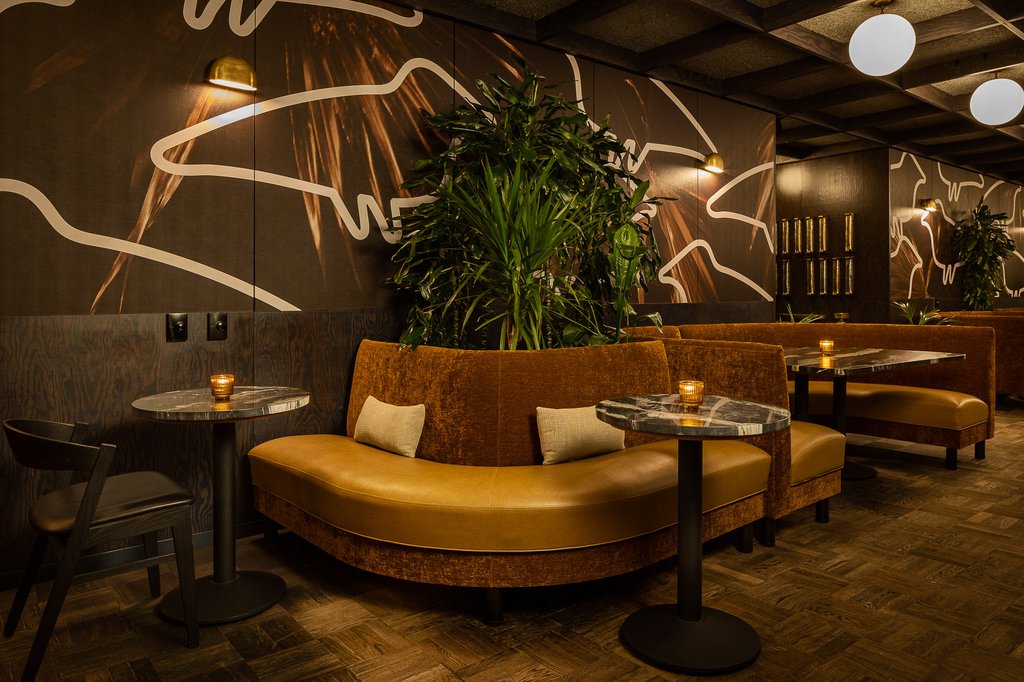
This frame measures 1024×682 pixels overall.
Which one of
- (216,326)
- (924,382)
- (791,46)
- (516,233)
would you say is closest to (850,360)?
(924,382)

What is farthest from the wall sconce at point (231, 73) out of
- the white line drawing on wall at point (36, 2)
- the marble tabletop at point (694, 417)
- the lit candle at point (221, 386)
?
the marble tabletop at point (694, 417)

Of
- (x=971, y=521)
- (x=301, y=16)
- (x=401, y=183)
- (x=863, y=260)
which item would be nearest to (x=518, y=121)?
(x=401, y=183)

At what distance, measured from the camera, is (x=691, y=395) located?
7.27ft

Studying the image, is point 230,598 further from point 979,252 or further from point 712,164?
point 979,252

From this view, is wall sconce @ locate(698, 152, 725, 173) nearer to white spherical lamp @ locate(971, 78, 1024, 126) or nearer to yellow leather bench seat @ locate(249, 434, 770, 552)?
white spherical lamp @ locate(971, 78, 1024, 126)

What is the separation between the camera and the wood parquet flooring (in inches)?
82.4

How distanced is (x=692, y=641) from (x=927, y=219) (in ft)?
27.8

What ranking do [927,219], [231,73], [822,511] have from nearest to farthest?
[231,73], [822,511], [927,219]

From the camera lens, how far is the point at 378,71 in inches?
148

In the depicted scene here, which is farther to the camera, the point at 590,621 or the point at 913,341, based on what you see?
the point at 913,341

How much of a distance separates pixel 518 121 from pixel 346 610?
249 cm

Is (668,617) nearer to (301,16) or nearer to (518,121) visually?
(518,121)

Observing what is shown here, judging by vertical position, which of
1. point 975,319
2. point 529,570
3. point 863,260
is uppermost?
point 863,260

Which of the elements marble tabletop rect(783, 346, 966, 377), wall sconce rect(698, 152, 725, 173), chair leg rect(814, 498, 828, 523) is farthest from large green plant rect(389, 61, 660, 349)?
wall sconce rect(698, 152, 725, 173)
